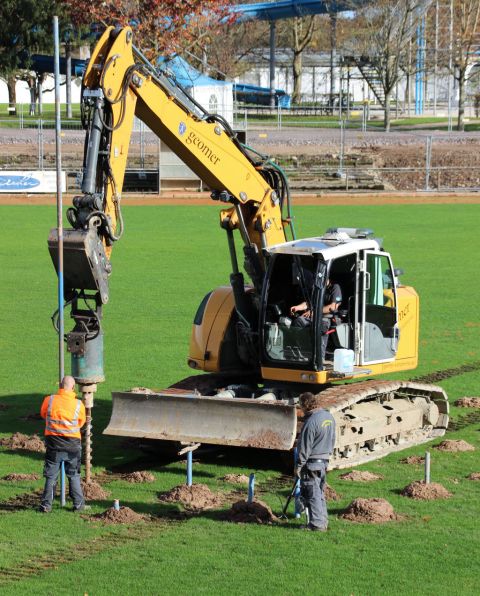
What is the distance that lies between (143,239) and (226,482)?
26.9 m

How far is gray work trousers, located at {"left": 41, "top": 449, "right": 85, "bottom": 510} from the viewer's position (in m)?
14.4

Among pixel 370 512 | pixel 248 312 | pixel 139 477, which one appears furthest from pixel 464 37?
pixel 370 512

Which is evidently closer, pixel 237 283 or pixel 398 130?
pixel 237 283

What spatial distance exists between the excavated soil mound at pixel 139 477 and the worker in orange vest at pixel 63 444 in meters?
1.52

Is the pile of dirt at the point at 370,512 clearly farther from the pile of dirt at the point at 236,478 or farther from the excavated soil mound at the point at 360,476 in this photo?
the pile of dirt at the point at 236,478

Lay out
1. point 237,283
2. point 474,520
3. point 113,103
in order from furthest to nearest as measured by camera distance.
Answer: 1. point 237,283
2. point 113,103
3. point 474,520

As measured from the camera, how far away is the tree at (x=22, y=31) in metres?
74.6

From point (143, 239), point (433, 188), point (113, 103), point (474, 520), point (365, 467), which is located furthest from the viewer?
point (433, 188)

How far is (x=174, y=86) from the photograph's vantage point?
672 inches

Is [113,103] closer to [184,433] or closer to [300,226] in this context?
[184,433]

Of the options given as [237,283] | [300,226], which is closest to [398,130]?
[300,226]

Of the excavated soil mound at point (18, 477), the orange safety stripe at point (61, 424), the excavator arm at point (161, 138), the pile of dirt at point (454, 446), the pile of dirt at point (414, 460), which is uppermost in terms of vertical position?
the excavator arm at point (161, 138)

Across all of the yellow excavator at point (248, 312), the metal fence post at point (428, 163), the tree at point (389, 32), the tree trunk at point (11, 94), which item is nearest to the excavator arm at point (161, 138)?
the yellow excavator at point (248, 312)

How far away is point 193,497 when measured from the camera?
1498cm
